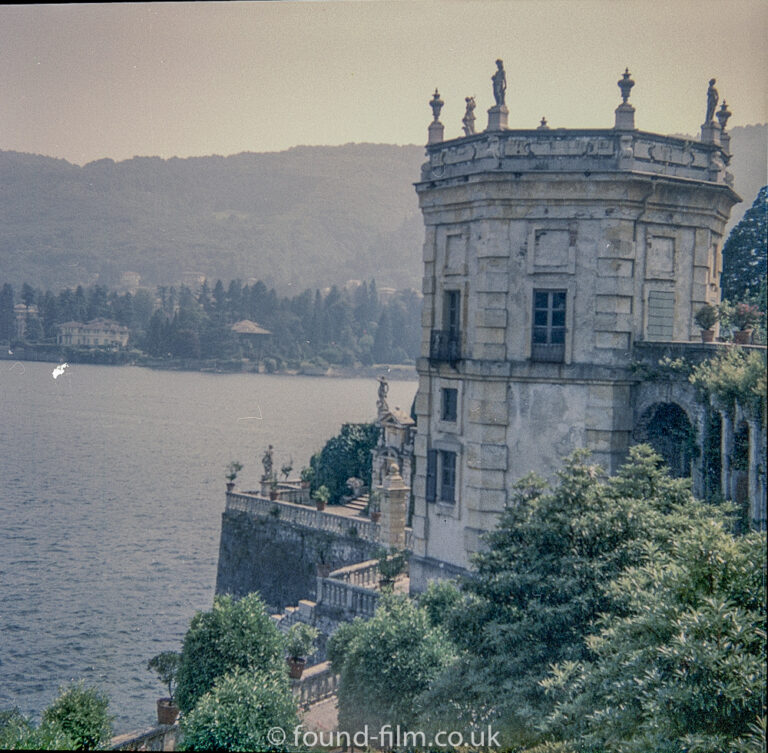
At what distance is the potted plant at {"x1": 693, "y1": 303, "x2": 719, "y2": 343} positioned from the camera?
62.9ft

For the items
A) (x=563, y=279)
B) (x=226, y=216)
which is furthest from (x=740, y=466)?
(x=226, y=216)

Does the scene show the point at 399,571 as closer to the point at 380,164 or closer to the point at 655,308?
the point at 655,308

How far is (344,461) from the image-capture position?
131 feet

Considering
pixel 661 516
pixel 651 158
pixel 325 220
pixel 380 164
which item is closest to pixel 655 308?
pixel 651 158

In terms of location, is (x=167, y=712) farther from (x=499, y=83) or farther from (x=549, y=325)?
(x=499, y=83)

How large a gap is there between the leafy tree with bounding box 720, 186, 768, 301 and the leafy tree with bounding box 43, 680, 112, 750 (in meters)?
19.8

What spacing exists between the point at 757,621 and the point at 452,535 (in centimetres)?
1163

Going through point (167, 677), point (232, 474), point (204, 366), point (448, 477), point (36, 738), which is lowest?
point (167, 677)

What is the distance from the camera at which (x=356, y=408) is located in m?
62.7

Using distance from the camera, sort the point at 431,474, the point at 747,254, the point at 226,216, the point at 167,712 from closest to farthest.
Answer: the point at 167,712 < the point at 431,474 < the point at 747,254 < the point at 226,216

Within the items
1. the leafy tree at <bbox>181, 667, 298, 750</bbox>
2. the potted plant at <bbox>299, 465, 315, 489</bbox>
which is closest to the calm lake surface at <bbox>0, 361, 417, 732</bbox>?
the potted plant at <bbox>299, 465, 315, 489</bbox>

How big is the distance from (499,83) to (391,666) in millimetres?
13016

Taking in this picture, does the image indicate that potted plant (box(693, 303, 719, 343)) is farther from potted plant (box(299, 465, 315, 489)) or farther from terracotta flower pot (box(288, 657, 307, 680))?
potted plant (box(299, 465, 315, 489))

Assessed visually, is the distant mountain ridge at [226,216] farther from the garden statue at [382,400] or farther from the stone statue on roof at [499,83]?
the garden statue at [382,400]
